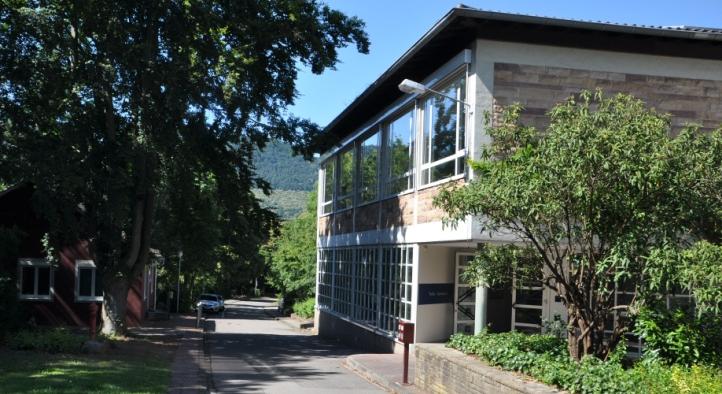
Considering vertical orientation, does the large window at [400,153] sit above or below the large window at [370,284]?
above

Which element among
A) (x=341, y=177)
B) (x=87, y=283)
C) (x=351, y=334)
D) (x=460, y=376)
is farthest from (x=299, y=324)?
(x=460, y=376)

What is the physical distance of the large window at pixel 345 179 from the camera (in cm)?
2620

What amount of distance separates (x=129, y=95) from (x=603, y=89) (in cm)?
1174

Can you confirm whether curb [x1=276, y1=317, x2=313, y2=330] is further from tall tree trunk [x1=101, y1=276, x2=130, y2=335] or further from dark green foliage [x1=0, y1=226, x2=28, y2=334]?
dark green foliage [x1=0, y1=226, x2=28, y2=334]

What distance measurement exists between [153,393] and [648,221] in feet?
24.8

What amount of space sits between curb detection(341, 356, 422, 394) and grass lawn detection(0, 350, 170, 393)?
3834 mm

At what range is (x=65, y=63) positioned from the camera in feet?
68.6

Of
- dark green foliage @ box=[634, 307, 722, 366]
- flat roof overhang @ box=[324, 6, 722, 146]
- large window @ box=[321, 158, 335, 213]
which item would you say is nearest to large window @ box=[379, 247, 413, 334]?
flat roof overhang @ box=[324, 6, 722, 146]

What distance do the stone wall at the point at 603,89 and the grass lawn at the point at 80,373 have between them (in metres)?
8.02

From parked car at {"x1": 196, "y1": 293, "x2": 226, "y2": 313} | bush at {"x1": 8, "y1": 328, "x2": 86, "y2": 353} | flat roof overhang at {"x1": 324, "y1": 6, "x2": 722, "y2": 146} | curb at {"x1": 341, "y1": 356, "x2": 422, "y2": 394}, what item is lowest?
parked car at {"x1": 196, "y1": 293, "x2": 226, "y2": 313}

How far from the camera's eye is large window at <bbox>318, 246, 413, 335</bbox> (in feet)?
63.4

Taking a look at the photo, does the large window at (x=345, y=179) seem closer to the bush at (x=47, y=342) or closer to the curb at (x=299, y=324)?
the curb at (x=299, y=324)

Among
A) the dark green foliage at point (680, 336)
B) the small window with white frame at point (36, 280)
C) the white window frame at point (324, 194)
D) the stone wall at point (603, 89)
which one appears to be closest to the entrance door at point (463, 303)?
the stone wall at point (603, 89)

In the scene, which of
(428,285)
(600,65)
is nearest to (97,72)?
(428,285)
